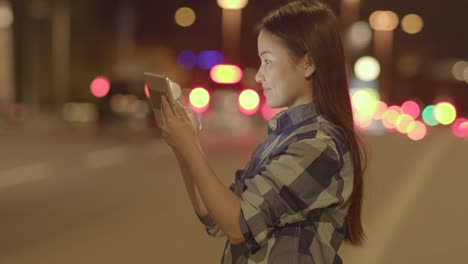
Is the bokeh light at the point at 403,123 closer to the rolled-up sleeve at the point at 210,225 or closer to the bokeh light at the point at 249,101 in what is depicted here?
the bokeh light at the point at 249,101

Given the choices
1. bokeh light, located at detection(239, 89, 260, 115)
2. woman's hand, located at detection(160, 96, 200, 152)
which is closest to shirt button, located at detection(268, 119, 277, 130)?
woman's hand, located at detection(160, 96, 200, 152)

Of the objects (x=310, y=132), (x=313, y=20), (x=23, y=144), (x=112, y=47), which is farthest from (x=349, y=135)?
(x=112, y=47)

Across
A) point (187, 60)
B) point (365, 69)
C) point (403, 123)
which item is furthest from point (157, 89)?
point (365, 69)

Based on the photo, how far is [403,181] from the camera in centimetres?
1955

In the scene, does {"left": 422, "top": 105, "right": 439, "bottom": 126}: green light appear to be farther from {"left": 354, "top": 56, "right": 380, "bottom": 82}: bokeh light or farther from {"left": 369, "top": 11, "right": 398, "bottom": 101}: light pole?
{"left": 369, "top": 11, "right": 398, "bottom": 101}: light pole

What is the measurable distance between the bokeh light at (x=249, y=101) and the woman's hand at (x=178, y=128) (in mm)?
41696

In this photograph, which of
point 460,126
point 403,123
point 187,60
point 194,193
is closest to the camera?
point 194,193

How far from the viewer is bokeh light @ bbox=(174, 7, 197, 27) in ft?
257

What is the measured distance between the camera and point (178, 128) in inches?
115

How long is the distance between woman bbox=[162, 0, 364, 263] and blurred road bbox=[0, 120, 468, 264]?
4.52ft

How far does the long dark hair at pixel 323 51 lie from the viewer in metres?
3.04

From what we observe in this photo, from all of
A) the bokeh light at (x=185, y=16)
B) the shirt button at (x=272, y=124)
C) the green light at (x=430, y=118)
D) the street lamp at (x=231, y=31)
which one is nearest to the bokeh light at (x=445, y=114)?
the green light at (x=430, y=118)

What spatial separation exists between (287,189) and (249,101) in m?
43.1

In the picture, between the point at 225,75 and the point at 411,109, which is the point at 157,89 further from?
the point at 411,109
